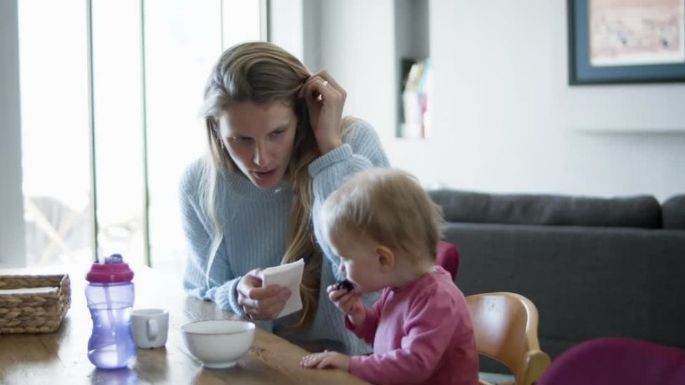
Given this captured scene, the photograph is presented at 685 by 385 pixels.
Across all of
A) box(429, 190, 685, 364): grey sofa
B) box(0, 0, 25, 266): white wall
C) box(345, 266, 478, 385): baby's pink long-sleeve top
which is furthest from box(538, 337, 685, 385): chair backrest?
box(0, 0, 25, 266): white wall

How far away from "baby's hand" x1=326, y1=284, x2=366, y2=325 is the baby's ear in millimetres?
119

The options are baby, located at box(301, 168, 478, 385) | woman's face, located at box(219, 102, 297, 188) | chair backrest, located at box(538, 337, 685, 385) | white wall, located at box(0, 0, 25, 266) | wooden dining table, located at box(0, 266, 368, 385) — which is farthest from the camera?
white wall, located at box(0, 0, 25, 266)

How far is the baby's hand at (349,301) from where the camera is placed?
1.74 m

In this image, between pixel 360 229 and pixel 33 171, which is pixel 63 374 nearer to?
pixel 360 229

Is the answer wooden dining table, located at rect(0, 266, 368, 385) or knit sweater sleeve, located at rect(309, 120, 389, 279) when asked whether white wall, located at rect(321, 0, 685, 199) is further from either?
wooden dining table, located at rect(0, 266, 368, 385)

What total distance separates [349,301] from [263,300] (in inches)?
5.9

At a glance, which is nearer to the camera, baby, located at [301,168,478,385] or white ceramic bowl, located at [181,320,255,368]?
white ceramic bowl, located at [181,320,255,368]

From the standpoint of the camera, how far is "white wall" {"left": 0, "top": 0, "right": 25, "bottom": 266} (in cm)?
421

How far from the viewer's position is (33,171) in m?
4.51

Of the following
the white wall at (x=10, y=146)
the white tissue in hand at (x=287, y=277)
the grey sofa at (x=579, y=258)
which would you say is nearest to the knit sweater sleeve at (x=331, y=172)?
the white tissue in hand at (x=287, y=277)

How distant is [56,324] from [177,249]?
3451 millimetres

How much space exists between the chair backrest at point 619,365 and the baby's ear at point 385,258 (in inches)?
15.6

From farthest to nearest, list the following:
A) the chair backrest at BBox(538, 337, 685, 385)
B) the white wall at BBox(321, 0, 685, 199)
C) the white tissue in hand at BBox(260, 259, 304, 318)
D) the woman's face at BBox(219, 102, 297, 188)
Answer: the white wall at BBox(321, 0, 685, 199) → the woman's face at BBox(219, 102, 297, 188) → the white tissue in hand at BBox(260, 259, 304, 318) → the chair backrest at BBox(538, 337, 685, 385)

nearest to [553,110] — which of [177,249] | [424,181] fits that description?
[424,181]
